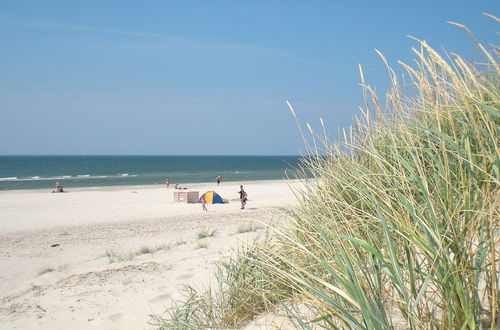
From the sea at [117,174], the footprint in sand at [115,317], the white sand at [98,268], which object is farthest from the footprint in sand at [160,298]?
the sea at [117,174]

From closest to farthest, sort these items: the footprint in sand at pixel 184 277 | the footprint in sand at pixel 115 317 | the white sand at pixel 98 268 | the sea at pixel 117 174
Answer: the footprint in sand at pixel 115 317
the white sand at pixel 98 268
the footprint in sand at pixel 184 277
the sea at pixel 117 174

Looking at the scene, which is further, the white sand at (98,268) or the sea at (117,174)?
the sea at (117,174)

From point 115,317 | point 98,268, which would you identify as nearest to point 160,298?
point 115,317

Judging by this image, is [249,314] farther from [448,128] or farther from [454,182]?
[448,128]

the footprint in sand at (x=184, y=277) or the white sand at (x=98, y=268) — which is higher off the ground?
the footprint in sand at (x=184, y=277)

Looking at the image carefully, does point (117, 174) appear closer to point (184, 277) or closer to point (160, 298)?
point (184, 277)

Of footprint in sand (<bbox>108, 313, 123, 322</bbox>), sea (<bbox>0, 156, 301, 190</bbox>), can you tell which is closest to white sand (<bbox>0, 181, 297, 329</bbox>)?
footprint in sand (<bbox>108, 313, 123, 322</bbox>)

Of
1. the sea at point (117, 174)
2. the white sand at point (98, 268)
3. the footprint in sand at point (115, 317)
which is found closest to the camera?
the footprint in sand at point (115, 317)

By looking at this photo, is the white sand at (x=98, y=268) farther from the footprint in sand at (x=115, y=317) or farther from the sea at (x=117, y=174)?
the sea at (x=117, y=174)

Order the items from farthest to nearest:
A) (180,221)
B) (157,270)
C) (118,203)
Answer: (118,203) < (180,221) < (157,270)

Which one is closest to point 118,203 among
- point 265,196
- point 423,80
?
point 265,196

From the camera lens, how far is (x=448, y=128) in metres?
2.74

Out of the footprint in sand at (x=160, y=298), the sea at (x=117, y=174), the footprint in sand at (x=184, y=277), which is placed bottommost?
the sea at (x=117, y=174)

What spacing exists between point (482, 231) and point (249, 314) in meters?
1.74
